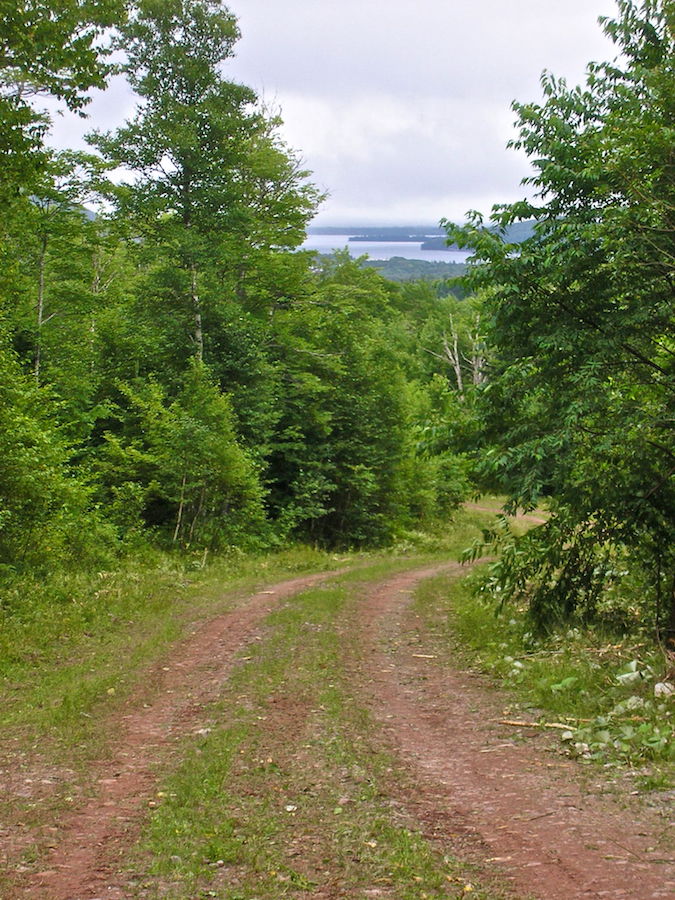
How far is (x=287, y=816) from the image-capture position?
5223 mm

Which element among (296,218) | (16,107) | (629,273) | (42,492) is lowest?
(42,492)

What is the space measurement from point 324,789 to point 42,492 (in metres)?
9.28

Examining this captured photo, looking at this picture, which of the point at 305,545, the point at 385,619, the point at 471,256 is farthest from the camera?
the point at 305,545

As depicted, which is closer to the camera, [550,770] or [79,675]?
[550,770]

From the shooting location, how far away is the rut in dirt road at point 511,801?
4227mm

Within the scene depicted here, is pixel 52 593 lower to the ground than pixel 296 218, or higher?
lower

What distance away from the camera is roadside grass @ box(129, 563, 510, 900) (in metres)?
4.27

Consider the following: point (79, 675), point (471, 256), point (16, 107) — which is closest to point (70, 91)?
point (16, 107)

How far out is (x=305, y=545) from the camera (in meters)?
26.5

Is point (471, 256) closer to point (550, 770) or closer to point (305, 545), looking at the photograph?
point (550, 770)

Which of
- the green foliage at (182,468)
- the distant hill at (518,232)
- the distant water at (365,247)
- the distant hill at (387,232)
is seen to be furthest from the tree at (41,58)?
the distant hill at (387,232)

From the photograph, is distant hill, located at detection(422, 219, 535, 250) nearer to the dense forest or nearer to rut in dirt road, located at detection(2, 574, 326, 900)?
the dense forest

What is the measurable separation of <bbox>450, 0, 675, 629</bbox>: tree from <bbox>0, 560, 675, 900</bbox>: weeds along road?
2577mm

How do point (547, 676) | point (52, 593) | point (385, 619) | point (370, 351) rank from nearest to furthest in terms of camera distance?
point (547, 676) < point (52, 593) < point (385, 619) < point (370, 351)
